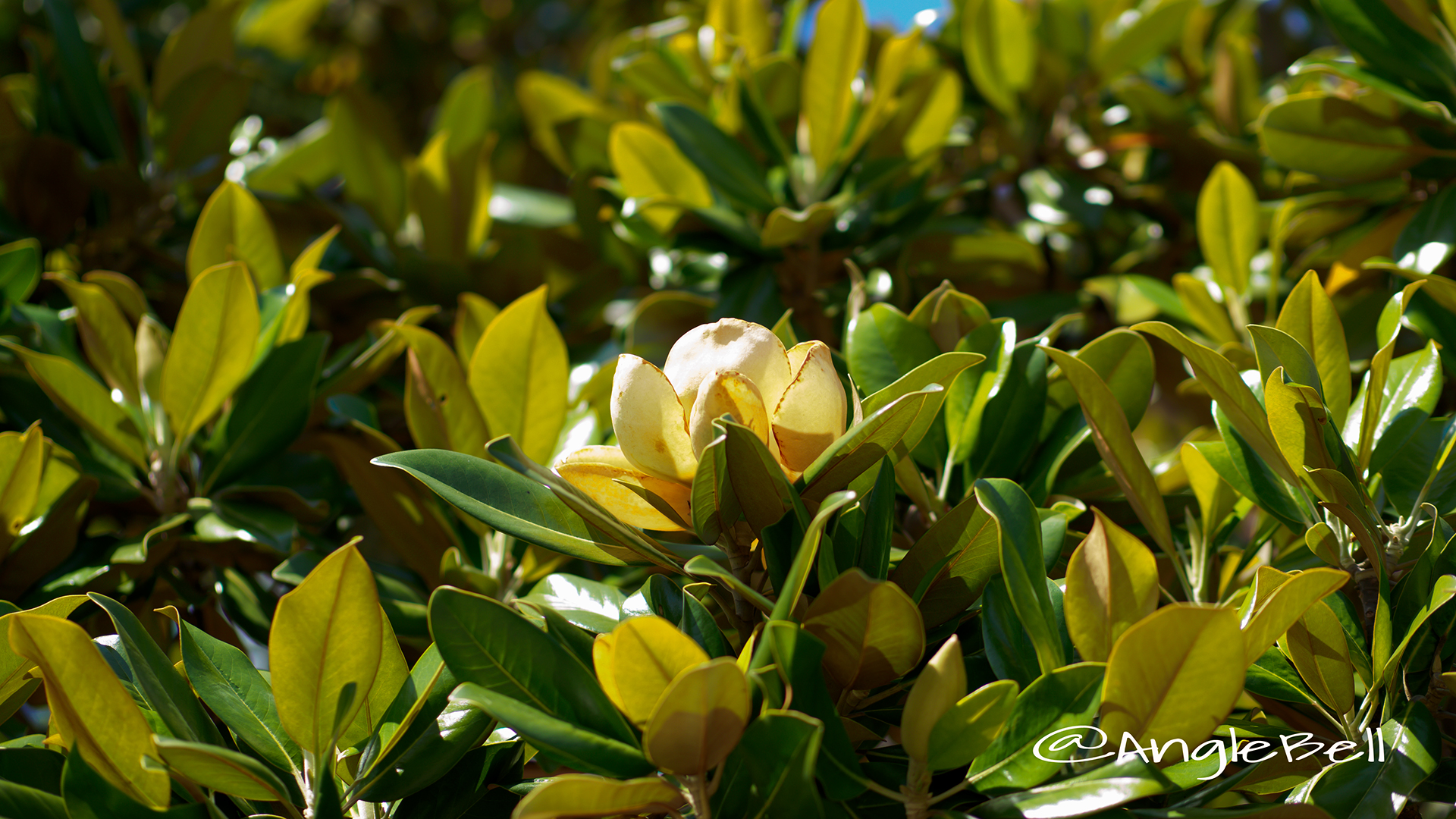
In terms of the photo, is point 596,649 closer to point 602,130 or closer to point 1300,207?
point 1300,207

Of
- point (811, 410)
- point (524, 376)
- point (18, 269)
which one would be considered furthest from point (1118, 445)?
point (18, 269)

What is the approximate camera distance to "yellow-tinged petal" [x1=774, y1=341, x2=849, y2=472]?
79 centimetres

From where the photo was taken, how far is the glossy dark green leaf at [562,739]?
0.69 metres

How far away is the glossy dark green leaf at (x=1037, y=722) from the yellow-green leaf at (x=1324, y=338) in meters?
0.46

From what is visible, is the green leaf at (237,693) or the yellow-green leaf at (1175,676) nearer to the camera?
the yellow-green leaf at (1175,676)

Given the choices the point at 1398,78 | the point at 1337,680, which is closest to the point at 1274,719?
the point at 1337,680

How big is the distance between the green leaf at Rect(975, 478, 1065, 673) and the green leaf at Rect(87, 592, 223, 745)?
0.66 meters

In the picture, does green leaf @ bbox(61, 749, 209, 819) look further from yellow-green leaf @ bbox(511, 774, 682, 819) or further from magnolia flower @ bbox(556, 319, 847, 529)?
magnolia flower @ bbox(556, 319, 847, 529)

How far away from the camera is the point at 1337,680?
86cm

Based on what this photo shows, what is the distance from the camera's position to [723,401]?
2.50 feet

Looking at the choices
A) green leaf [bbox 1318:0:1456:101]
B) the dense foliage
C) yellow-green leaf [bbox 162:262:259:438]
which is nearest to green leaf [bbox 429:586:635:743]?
the dense foliage

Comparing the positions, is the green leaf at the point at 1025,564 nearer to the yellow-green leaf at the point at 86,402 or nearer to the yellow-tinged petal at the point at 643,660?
the yellow-tinged petal at the point at 643,660

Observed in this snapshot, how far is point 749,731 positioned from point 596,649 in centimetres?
13

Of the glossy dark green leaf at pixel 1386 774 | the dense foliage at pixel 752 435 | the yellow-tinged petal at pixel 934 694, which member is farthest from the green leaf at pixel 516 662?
the glossy dark green leaf at pixel 1386 774
